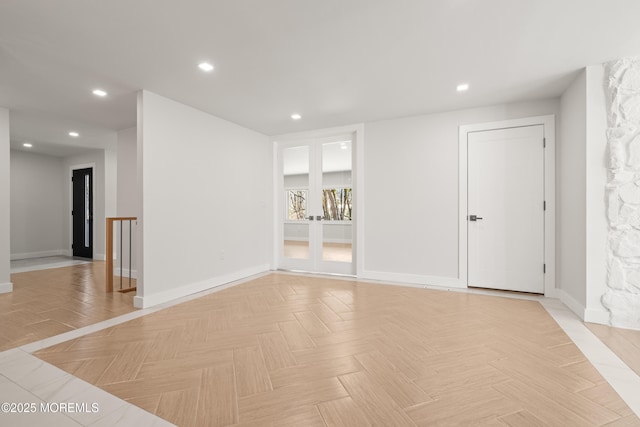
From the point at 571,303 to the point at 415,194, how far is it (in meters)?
2.18

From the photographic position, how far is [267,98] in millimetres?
3654

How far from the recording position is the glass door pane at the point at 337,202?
4910 millimetres

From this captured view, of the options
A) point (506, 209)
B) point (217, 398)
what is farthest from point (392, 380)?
point (506, 209)

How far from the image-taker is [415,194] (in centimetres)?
434

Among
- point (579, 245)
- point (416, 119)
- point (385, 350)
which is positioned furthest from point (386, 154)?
point (385, 350)

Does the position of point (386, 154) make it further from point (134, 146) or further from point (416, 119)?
point (134, 146)

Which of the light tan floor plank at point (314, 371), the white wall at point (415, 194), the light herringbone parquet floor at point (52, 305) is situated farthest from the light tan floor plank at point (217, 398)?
the white wall at point (415, 194)

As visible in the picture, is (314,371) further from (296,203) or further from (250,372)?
(296,203)

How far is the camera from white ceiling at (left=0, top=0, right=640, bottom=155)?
2.06 m

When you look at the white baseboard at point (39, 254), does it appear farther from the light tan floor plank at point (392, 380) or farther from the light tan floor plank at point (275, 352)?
the light tan floor plank at point (392, 380)

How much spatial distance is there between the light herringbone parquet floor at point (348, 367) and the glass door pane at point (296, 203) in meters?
2.06

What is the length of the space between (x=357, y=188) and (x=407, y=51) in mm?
2358

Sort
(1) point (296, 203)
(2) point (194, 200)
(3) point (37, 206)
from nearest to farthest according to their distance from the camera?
(2) point (194, 200), (1) point (296, 203), (3) point (37, 206)

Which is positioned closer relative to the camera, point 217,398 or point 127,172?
point 217,398
